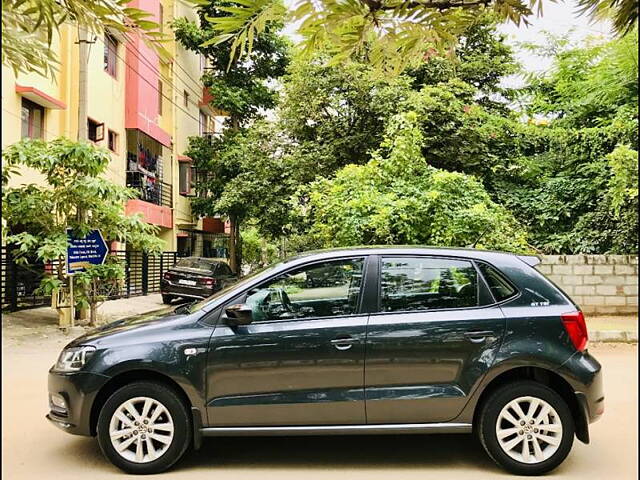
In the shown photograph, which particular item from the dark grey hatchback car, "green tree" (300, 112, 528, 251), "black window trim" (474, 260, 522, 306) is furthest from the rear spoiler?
Answer: "green tree" (300, 112, 528, 251)

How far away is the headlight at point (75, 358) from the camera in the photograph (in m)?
4.18

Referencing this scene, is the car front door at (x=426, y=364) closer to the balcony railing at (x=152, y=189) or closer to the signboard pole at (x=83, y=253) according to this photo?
the signboard pole at (x=83, y=253)

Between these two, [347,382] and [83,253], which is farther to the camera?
[83,253]

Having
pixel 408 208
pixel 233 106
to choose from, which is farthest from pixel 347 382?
pixel 233 106

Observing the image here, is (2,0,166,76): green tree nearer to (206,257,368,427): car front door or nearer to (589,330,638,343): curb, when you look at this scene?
(206,257,368,427): car front door

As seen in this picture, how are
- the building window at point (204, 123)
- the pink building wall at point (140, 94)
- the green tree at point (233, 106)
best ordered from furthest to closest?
the building window at point (204, 123), the green tree at point (233, 106), the pink building wall at point (140, 94)

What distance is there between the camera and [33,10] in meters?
1.26

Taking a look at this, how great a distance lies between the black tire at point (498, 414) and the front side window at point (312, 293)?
120 centimetres

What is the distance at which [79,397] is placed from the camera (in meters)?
4.13

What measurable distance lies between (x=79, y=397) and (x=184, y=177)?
78.1 ft

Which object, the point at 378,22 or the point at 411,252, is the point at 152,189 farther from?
the point at 378,22

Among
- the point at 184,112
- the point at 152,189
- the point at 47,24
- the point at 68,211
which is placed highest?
the point at 184,112

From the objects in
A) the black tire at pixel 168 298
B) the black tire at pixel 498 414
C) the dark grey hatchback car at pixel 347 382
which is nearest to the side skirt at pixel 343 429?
the dark grey hatchback car at pixel 347 382

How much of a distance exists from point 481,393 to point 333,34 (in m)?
3.31
